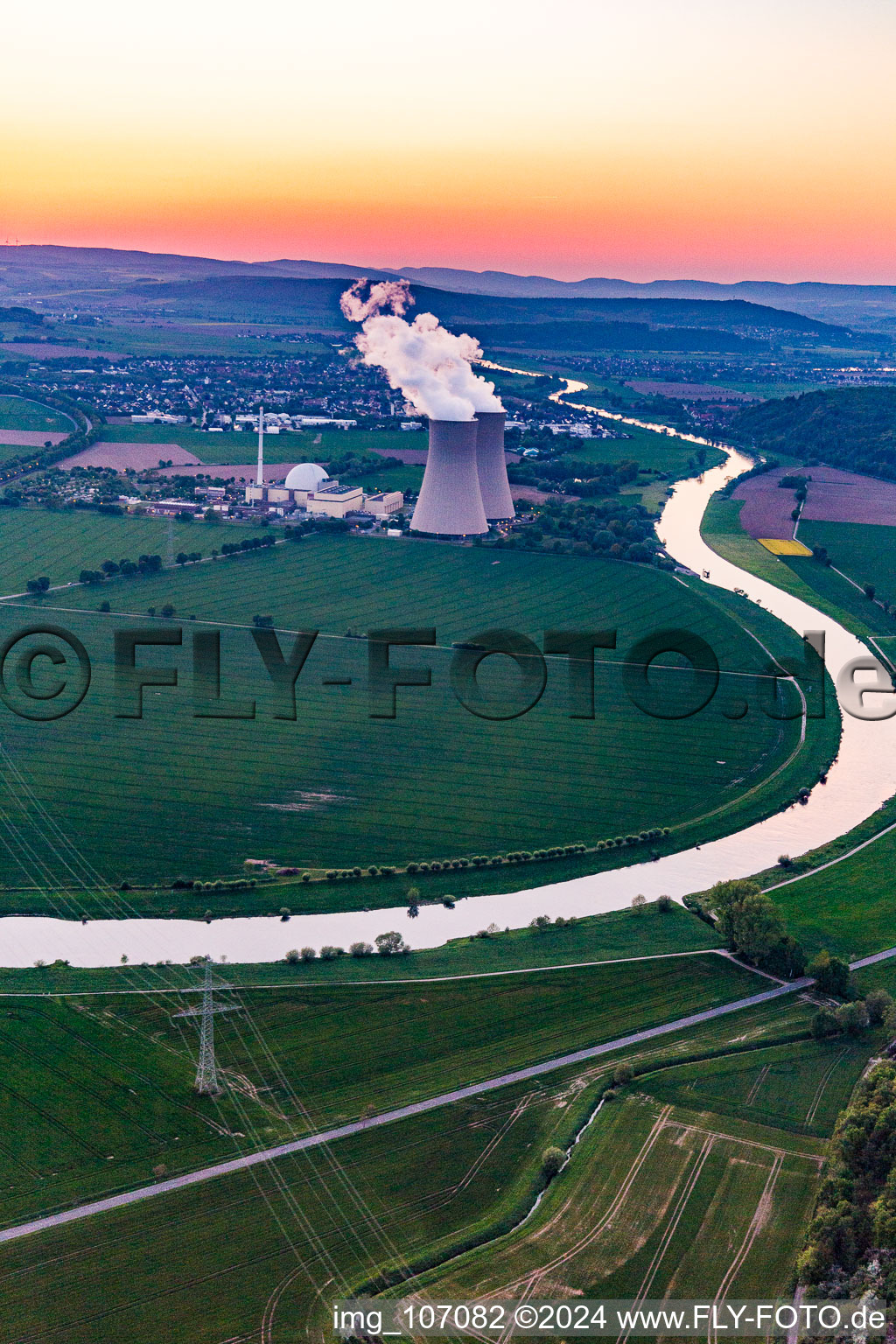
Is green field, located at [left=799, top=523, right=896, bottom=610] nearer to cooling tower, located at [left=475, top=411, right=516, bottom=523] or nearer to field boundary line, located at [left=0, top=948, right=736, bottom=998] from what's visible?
cooling tower, located at [left=475, top=411, right=516, bottom=523]

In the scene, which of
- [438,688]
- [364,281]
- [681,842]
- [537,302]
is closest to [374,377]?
[364,281]

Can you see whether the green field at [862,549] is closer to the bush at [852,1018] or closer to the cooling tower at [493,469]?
the cooling tower at [493,469]

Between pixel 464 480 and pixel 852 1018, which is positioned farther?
pixel 464 480

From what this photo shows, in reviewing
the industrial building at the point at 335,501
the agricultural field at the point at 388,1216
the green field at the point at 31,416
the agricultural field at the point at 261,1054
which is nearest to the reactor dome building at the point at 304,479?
the industrial building at the point at 335,501

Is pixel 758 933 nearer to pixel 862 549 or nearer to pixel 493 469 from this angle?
pixel 493 469

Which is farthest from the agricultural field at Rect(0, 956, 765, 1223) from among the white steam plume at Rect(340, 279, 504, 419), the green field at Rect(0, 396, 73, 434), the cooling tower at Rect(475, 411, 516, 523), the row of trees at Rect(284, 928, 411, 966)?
the green field at Rect(0, 396, 73, 434)

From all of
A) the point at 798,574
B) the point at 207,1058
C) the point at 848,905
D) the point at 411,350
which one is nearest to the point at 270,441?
the point at 411,350
